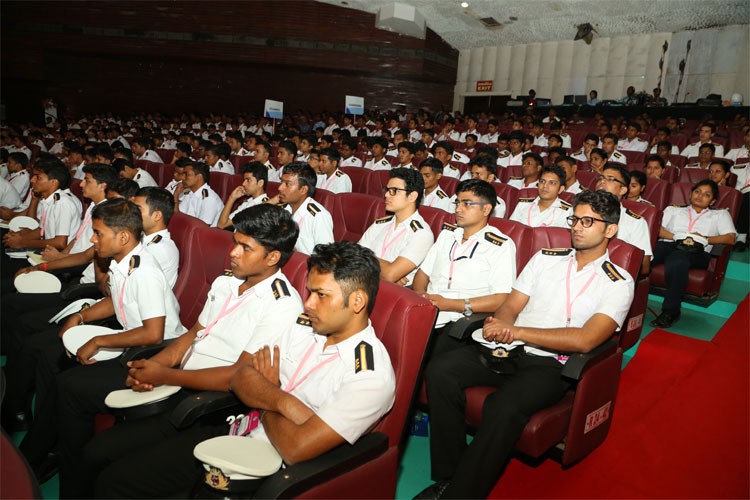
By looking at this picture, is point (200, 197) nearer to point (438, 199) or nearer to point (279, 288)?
point (438, 199)

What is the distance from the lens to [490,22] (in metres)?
12.0

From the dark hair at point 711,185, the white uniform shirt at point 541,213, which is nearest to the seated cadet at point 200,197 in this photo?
the white uniform shirt at point 541,213

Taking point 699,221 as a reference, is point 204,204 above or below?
below

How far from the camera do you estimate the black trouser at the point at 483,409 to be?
1.64 meters

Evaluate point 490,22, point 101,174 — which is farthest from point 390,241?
point 490,22

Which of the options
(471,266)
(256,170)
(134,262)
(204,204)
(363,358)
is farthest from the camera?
(204,204)

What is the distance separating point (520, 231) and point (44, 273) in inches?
93.3

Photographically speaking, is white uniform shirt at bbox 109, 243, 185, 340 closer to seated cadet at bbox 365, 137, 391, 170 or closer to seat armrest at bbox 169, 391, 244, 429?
seat armrest at bbox 169, 391, 244, 429

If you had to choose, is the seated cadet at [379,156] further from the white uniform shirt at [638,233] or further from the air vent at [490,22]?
the air vent at [490,22]

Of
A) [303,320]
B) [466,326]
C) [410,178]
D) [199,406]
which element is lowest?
[199,406]

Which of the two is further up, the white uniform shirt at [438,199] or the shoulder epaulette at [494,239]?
the white uniform shirt at [438,199]

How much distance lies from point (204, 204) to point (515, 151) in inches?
157

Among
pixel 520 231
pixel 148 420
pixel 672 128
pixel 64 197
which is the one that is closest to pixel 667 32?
pixel 672 128

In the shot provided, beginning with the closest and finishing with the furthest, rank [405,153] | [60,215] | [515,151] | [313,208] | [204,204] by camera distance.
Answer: [313,208] → [60,215] → [204,204] → [405,153] → [515,151]
